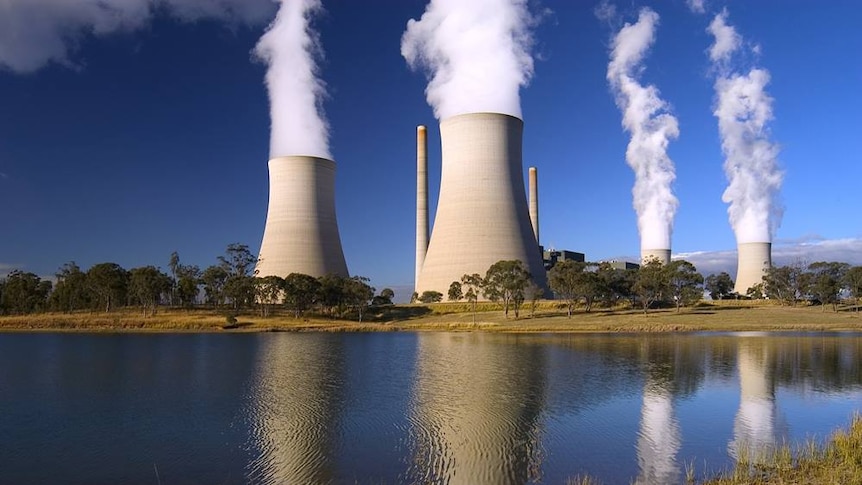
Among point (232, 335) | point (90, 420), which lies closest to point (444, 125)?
point (232, 335)

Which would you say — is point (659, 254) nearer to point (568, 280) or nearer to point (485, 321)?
point (568, 280)

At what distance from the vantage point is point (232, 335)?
34875mm

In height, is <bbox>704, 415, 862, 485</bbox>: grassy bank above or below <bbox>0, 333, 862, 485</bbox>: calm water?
above

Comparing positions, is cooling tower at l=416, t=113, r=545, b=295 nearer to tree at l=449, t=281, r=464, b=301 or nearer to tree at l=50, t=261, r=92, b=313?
tree at l=449, t=281, r=464, b=301

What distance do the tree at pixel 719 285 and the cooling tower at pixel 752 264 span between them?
2330 mm

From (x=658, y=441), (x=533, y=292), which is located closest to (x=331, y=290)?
(x=533, y=292)

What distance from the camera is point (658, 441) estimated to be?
32.8 ft

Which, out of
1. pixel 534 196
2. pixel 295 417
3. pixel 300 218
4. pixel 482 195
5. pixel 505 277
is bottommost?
pixel 295 417

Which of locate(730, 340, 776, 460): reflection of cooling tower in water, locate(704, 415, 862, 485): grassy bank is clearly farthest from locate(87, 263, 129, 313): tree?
locate(704, 415, 862, 485): grassy bank

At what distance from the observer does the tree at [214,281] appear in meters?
51.4

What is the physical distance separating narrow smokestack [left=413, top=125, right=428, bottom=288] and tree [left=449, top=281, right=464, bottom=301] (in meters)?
16.1

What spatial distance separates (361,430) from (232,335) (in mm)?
25921

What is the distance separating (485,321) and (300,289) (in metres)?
12.6

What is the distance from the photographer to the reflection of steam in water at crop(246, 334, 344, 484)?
8.54m
